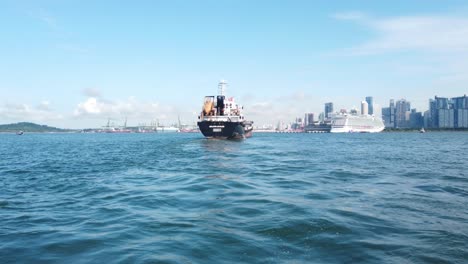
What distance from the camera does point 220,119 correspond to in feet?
253

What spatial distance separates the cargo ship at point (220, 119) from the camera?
74.0m

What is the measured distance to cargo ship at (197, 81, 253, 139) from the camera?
7400 cm

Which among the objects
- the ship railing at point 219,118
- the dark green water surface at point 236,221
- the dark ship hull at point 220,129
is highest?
the ship railing at point 219,118

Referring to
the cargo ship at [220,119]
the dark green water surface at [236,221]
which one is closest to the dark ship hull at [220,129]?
the cargo ship at [220,119]

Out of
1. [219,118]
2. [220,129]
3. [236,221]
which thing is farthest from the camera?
[219,118]

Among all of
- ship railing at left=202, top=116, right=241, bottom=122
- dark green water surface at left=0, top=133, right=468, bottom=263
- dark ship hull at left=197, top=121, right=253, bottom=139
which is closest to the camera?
dark green water surface at left=0, top=133, right=468, bottom=263

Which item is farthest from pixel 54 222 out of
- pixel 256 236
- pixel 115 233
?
pixel 256 236

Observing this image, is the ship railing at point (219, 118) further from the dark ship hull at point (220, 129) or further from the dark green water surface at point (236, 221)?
the dark green water surface at point (236, 221)

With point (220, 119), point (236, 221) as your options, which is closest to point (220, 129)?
point (220, 119)

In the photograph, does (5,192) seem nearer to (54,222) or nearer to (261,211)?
(54,222)

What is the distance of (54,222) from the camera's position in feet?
40.3

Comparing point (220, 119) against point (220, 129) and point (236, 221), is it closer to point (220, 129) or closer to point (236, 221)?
point (220, 129)

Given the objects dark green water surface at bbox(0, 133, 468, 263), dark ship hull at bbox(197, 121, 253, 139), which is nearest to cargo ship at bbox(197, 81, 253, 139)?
dark ship hull at bbox(197, 121, 253, 139)

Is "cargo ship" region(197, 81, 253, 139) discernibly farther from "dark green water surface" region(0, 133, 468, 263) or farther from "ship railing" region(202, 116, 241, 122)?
"dark green water surface" region(0, 133, 468, 263)
